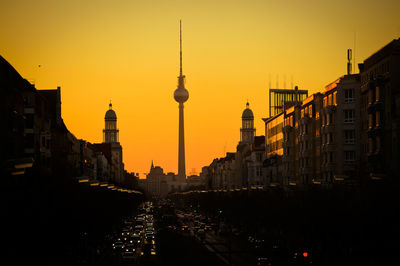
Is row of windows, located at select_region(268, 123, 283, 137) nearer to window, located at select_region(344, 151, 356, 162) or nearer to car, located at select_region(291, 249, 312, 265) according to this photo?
window, located at select_region(344, 151, 356, 162)

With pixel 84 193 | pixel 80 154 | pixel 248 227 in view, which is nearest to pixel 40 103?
pixel 84 193

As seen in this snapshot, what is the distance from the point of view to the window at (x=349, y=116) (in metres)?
→ 122

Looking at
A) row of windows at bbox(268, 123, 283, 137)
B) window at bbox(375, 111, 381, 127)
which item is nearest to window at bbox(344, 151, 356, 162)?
window at bbox(375, 111, 381, 127)

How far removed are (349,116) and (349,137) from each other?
9.23ft

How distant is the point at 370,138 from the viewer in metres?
106

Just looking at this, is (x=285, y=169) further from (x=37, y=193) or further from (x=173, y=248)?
(x=37, y=193)

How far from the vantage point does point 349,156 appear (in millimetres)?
122250

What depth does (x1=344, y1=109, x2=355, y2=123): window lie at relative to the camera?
122188 mm

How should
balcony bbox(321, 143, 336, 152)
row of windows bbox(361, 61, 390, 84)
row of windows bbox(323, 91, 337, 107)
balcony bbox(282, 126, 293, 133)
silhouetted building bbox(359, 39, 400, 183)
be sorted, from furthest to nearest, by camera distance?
1. balcony bbox(282, 126, 293, 133)
2. row of windows bbox(323, 91, 337, 107)
3. balcony bbox(321, 143, 336, 152)
4. row of windows bbox(361, 61, 390, 84)
5. silhouetted building bbox(359, 39, 400, 183)

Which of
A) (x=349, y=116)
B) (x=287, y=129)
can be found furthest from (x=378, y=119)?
(x=287, y=129)

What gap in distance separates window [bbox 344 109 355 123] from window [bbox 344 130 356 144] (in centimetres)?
147

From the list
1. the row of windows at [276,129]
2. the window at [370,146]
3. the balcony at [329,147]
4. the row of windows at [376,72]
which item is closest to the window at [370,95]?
the row of windows at [376,72]

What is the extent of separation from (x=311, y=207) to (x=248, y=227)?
4780cm

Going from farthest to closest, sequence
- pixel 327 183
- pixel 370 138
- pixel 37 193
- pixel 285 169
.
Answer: pixel 285 169 → pixel 327 183 → pixel 370 138 → pixel 37 193
